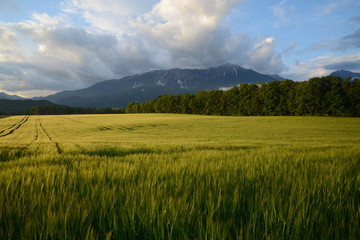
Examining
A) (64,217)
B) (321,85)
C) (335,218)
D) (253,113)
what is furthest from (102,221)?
(253,113)

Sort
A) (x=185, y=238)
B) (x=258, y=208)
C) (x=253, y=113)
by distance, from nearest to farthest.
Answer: (x=185, y=238), (x=258, y=208), (x=253, y=113)

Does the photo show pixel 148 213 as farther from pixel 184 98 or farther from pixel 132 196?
pixel 184 98

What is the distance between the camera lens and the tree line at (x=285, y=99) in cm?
5853

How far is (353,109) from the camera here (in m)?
58.2

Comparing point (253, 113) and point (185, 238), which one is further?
point (253, 113)

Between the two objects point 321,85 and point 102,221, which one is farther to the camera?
point 321,85

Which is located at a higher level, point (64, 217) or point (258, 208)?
point (64, 217)

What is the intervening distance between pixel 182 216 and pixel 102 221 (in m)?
0.55

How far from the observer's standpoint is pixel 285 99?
6988 centimetres

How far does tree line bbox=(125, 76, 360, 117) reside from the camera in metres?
58.5

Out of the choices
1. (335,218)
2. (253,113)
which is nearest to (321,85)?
(253,113)

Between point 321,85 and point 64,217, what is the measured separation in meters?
79.5

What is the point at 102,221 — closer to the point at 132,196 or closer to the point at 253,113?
the point at 132,196

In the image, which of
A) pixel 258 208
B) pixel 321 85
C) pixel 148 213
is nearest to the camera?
pixel 148 213
